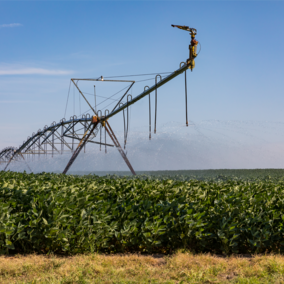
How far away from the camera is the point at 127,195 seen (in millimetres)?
6582

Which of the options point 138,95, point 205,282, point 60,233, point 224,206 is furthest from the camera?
point 138,95

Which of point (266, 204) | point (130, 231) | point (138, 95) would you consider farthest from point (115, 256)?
point (138, 95)

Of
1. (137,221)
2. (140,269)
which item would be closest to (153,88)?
(137,221)

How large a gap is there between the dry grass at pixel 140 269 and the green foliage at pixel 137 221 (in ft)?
1.15

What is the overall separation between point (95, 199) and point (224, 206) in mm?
2625

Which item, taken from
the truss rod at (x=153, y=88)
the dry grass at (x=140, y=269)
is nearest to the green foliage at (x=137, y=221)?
the dry grass at (x=140, y=269)

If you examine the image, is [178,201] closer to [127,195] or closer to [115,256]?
[127,195]

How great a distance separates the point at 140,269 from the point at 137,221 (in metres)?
1.15

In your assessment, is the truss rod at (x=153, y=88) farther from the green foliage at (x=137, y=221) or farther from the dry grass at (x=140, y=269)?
the dry grass at (x=140, y=269)

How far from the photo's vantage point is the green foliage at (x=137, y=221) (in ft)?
19.5

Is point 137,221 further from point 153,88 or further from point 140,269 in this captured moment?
point 153,88

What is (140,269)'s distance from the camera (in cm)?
522

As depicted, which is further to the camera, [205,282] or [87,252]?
A: [87,252]

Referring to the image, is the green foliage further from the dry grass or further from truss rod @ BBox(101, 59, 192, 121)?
truss rod @ BBox(101, 59, 192, 121)
